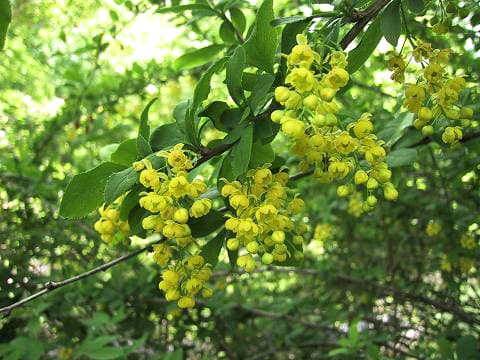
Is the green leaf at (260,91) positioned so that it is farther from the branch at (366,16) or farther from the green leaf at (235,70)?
the branch at (366,16)

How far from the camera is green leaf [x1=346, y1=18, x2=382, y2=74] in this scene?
1.20m

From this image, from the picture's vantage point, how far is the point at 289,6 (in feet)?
9.31

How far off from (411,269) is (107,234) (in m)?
2.33

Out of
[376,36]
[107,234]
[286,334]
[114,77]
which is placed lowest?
[286,334]

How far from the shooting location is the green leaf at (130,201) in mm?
1213

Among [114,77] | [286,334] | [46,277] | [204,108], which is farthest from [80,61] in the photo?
[204,108]

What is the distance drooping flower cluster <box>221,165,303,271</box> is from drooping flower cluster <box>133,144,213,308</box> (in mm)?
76

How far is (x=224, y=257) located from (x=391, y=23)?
1.97m

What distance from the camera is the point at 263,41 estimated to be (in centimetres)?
108

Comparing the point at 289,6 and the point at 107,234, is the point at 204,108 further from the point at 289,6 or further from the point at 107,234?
the point at 289,6

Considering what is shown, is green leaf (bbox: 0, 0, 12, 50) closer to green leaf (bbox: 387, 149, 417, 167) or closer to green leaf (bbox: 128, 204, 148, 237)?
green leaf (bbox: 128, 204, 148, 237)

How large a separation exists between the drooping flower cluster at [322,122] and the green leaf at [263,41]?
0.27 feet

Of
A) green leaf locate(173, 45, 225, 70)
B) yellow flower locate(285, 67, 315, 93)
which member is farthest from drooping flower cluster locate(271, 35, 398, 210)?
green leaf locate(173, 45, 225, 70)

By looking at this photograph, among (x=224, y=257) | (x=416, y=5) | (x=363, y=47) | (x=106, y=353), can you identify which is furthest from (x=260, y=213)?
(x=224, y=257)
